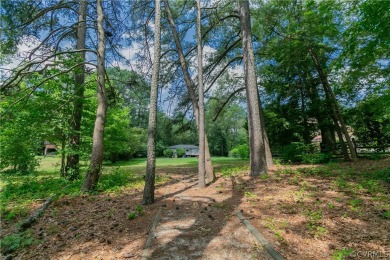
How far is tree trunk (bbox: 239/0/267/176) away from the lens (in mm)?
8219

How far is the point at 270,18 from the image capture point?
36.3 feet

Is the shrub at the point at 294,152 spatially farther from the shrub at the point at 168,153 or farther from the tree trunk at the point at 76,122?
the shrub at the point at 168,153

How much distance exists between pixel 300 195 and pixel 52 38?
1125 cm

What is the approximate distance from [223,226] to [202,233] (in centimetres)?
45

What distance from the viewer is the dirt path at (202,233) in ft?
9.61

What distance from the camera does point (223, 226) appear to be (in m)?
3.83

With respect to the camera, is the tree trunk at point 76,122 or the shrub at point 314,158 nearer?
the tree trunk at point 76,122

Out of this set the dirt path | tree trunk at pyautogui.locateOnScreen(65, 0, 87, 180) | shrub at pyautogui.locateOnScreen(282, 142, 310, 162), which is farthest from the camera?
shrub at pyautogui.locateOnScreen(282, 142, 310, 162)

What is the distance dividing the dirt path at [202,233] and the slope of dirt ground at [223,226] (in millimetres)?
13

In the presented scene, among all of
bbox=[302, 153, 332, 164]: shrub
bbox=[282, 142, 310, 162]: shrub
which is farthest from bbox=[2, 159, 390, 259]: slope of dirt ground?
bbox=[282, 142, 310, 162]: shrub

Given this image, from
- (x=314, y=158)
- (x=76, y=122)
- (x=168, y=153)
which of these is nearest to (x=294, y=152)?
(x=314, y=158)

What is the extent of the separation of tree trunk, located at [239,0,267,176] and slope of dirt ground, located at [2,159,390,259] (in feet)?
6.84

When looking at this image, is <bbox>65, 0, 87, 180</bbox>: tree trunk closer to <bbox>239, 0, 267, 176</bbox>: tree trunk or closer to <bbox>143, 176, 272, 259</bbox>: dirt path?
<bbox>143, 176, 272, 259</bbox>: dirt path

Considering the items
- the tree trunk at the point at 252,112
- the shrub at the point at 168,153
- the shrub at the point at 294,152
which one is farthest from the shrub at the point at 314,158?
the shrub at the point at 168,153
